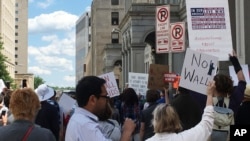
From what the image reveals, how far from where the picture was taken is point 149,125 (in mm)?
9656

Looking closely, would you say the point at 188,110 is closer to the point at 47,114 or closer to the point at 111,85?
the point at 47,114

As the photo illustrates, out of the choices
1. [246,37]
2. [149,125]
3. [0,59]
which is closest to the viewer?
[149,125]

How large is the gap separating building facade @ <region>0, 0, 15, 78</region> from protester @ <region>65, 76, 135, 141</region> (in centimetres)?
13312

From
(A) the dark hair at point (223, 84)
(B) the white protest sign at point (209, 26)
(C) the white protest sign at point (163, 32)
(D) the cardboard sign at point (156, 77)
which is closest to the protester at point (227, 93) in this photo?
(A) the dark hair at point (223, 84)

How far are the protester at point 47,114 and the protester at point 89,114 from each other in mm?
4910

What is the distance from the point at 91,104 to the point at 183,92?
11.3ft

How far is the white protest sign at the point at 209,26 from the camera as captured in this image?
903cm

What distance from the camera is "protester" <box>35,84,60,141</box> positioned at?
9.47 metres

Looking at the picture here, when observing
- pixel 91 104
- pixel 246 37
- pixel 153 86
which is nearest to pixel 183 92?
pixel 91 104

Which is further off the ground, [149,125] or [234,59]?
[234,59]

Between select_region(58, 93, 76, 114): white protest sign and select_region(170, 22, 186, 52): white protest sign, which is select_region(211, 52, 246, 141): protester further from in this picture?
select_region(170, 22, 186, 52): white protest sign

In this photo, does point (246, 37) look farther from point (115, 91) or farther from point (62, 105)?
point (62, 105)

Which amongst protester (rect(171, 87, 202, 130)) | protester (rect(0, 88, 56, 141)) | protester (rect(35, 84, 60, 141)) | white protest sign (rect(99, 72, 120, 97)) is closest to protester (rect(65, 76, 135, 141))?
protester (rect(0, 88, 56, 141))

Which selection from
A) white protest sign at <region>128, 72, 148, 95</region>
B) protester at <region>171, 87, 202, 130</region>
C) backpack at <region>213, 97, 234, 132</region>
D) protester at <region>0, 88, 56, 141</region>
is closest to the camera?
protester at <region>0, 88, 56, 141</region>
